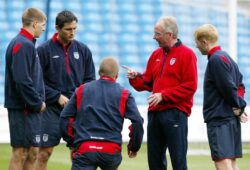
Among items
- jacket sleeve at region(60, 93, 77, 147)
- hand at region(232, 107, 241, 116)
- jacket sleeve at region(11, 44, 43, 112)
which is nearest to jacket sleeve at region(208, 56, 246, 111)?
hand at region(232, 107, 241, 116)

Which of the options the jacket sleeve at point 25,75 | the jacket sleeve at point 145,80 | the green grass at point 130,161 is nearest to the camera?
the jacket sleeve at point 25,75

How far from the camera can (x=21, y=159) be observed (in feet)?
24.0

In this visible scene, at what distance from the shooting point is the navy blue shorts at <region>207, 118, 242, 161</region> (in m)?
7.00

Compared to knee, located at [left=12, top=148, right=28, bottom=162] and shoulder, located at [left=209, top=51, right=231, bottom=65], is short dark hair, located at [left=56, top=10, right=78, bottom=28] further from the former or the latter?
shoulder, located at [left=209, top=51, right=231, bottom=65]

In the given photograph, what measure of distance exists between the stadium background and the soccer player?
9.91 m

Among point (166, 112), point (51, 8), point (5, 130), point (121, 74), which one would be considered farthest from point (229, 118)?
point (51, 8)

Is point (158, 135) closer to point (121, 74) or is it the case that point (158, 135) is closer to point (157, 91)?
point (157, 91)

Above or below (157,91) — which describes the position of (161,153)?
below

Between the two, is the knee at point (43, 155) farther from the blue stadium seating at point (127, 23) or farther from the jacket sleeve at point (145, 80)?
the blue stadium seating at point (127, 23)

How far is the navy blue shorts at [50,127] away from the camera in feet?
25.7

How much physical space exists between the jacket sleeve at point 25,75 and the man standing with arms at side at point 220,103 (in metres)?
1.53

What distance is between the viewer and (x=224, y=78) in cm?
689

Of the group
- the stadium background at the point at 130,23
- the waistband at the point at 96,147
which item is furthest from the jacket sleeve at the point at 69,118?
the stadium background at the point at 130,23

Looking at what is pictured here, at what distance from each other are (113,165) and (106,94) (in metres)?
0.58
